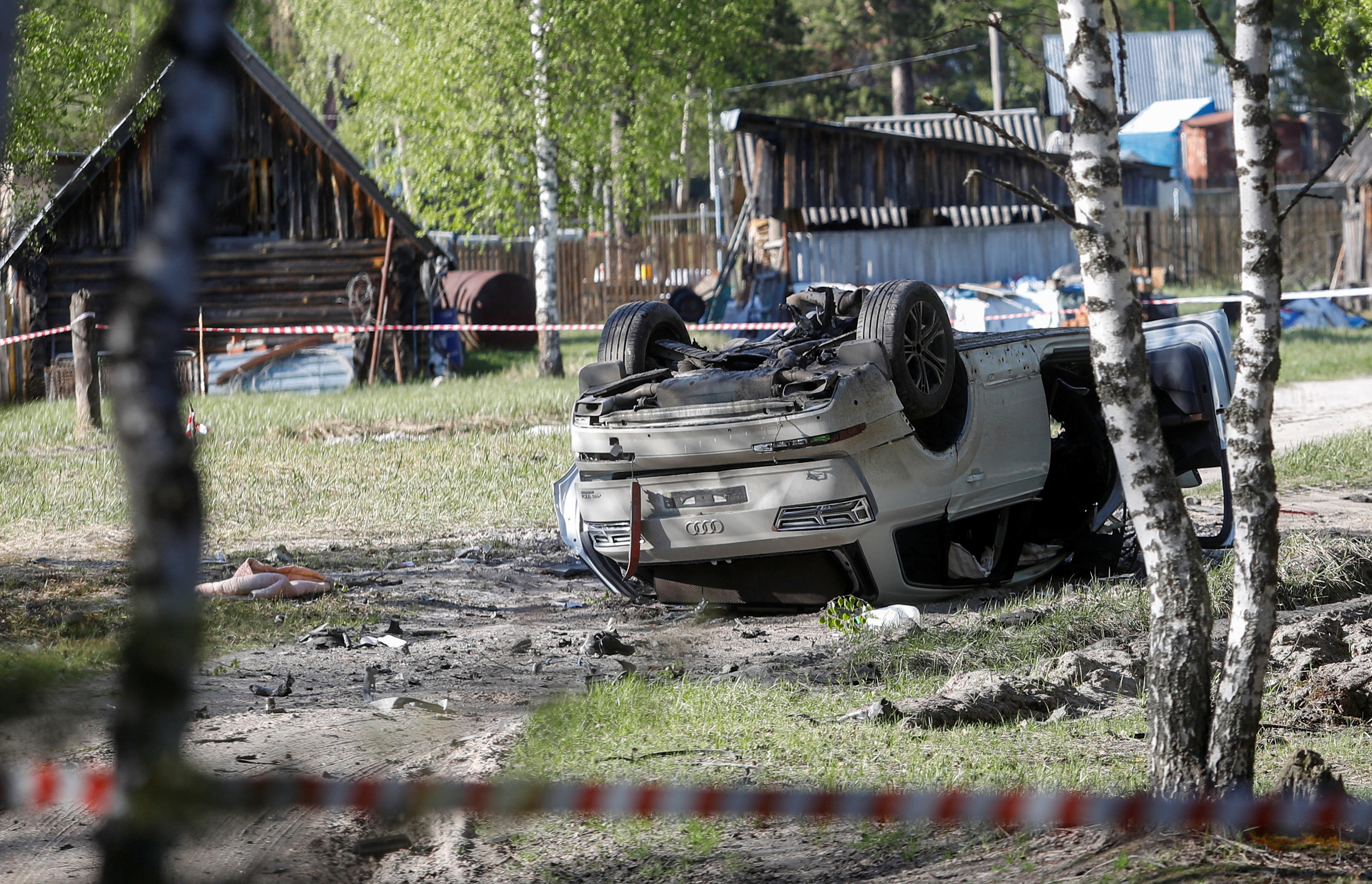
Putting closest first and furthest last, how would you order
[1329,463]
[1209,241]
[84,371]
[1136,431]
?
[1136,431] → [1329,463] → [84,371] → [1209,241]

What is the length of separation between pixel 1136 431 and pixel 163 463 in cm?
306

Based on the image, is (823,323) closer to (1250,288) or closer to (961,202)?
(1250,288)

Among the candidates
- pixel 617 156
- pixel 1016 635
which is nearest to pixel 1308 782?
pixel 1016 635

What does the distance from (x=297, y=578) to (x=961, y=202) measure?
21941 mm

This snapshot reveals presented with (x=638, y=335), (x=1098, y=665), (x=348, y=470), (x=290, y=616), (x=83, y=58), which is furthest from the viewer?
(x=348, y=470)

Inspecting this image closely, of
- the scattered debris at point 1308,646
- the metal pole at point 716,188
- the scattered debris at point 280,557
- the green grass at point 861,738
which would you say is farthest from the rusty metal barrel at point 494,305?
the scattered debris at point 1308,646

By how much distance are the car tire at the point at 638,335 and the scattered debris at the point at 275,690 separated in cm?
259

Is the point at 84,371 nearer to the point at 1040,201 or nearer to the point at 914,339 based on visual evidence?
the point at 914,339

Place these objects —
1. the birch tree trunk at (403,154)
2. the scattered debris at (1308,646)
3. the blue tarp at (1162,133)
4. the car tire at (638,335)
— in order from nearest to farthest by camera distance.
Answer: the scattered debris at (1308,646), the car tire at (638,335), the birch tree trunk at (403,154), the blue tarp at (1162,133)

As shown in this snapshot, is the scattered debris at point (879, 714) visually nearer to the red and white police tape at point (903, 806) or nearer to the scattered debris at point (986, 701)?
the scattered debris at point (986, 701)

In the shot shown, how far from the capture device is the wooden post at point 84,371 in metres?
14.6

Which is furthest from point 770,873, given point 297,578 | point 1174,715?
point 297,578

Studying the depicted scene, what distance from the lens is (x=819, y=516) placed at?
6.67 metres

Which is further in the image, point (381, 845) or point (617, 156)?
point (617, 156)
